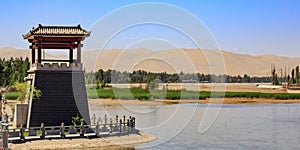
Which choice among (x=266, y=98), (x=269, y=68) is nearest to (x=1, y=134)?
(x=266, y=98)

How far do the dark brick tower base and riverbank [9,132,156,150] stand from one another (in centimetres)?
214

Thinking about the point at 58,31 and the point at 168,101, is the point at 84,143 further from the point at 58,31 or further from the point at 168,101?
the point at 168,101

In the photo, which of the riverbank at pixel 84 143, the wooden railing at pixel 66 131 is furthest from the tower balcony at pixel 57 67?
the riverbank at pixel 84 143

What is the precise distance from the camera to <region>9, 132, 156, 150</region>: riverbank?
2170 centimetres

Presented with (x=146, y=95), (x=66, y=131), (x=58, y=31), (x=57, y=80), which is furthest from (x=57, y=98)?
(x=146, y=95)

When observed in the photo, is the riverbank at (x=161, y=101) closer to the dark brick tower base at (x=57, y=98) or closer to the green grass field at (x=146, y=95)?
the green grass field at (x=146, y=95)

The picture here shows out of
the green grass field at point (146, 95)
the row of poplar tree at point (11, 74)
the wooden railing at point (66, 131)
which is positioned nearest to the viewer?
the wooden railing at point (66, 131)

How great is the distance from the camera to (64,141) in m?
22.5

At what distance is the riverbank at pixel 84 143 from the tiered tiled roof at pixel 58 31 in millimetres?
4993

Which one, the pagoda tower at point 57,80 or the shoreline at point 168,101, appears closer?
the pagoda tower at point 57,80

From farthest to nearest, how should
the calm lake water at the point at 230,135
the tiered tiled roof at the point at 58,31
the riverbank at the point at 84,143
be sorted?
1. the calm lake water at the point at 230,135
2. the tiered tiled roof at the point at 58,31
3. the riverbank at the point at 84,143

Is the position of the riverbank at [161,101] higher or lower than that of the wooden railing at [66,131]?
lower

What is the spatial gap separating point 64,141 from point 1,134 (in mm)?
3461

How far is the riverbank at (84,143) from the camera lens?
21.7 meters
